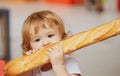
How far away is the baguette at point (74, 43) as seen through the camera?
1.83ft

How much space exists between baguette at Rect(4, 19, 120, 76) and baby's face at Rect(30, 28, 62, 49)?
1.9 inches

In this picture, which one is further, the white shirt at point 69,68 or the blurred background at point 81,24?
the blurred background at point 81,24

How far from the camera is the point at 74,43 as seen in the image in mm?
566

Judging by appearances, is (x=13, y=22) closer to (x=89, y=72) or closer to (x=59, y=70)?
(x=89, y=72)

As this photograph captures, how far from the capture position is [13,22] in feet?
7.47

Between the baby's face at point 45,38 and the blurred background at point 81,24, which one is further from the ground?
the baby's face at point 45,38

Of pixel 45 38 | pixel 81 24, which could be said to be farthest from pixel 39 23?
pixel 81 24

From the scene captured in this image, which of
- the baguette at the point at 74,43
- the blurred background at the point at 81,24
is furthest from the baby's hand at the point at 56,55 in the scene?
the blurred background at the point at 81,24

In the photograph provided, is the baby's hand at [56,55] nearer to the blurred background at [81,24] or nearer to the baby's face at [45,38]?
the baby's face at [45,38]

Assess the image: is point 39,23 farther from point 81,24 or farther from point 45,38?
point 81,24

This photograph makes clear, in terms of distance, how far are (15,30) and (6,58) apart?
0.52 m

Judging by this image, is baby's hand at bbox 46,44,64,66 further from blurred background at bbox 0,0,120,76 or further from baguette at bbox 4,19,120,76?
blurred background at bbox 0,0,120,76

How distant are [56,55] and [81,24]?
64.5 inches

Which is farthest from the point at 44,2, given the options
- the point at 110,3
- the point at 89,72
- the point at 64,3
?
the point at 89,72
